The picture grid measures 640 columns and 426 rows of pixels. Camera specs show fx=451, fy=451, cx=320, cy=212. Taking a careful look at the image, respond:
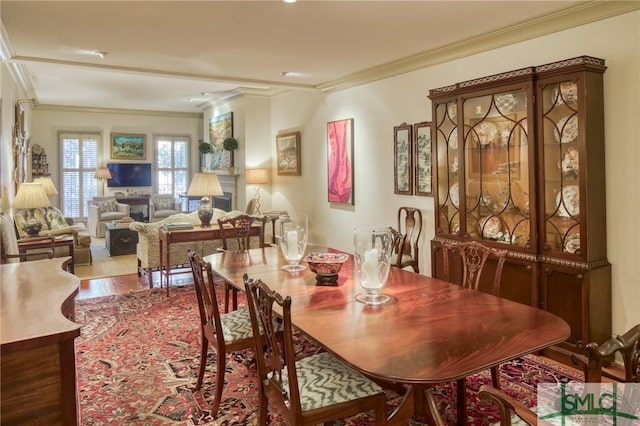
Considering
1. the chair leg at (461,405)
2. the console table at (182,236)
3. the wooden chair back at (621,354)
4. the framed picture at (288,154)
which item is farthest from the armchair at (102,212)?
the wooden chair back at (621,354)

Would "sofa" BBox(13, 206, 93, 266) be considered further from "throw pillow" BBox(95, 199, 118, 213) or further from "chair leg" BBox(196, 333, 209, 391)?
"chair leg" BBox(196, 333, 209, 391)

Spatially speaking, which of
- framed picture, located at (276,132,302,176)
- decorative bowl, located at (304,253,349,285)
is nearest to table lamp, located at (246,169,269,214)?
framed picture, located at (276,132,302,176)

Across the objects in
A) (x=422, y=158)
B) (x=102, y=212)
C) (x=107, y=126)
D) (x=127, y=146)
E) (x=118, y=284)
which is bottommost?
(x=118, y=284)

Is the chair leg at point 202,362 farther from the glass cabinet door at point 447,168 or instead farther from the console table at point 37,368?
the glass cabinet door at point 447,168

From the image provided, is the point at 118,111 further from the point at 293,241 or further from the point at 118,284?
Answer: the point at 293,241

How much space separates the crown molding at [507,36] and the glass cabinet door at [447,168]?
0.69m

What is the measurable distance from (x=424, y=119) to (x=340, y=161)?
167cm

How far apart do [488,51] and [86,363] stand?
428 cm

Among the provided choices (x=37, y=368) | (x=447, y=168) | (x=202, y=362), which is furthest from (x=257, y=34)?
(x=37, y=368)

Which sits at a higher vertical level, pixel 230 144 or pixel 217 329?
pixel 230 144

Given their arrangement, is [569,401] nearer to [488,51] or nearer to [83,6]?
[488,51]

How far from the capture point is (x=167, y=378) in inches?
121

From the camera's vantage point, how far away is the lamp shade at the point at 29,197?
17.3 feet

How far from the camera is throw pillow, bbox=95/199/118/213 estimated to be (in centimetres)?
965
